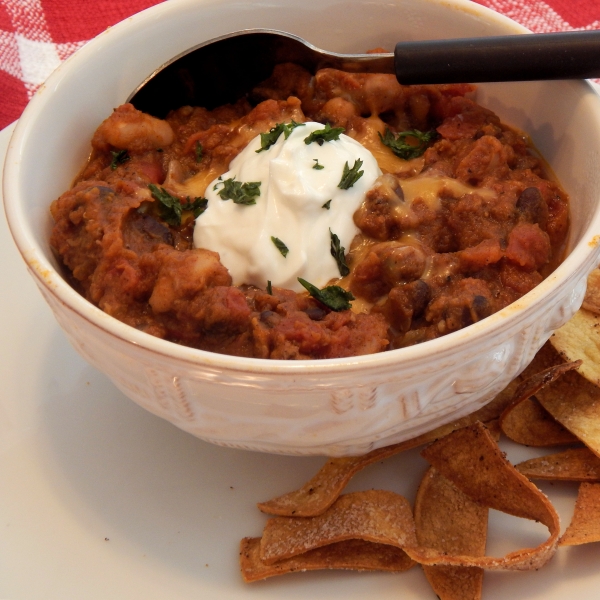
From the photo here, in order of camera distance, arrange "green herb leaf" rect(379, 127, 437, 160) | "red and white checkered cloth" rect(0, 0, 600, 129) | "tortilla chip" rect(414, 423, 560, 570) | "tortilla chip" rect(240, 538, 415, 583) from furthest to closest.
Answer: "red and white checkered cloth" rect(0, 0, 600, 129) → "green herb leaf" rect(379, 127, 437, 160) → "tortilla chip" rect(240, 538, 415, 583) → "tortilla chip" rect(414, 423, 560, 570)

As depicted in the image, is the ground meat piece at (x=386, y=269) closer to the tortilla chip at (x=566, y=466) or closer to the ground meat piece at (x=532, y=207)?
the ground meat piece at (x=532, y=207)

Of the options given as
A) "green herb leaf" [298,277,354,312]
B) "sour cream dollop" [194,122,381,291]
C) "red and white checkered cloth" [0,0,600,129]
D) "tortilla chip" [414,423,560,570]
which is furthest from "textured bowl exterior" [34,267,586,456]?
"red and white checkered cloth" [0,0,600,129]

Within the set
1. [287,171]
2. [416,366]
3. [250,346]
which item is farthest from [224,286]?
[416,366]

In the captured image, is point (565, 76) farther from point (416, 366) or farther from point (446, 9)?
point (416, 366)

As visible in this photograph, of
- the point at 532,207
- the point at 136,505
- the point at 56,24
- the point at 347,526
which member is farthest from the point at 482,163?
the point at 56,24

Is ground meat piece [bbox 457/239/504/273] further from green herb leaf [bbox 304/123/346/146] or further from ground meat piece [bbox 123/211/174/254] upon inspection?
ground meat piece [bbox 123/211/174/254]

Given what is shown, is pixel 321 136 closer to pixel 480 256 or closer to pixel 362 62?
pixel 362 62
